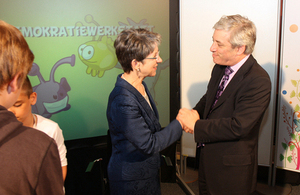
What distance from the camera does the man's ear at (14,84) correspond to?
1.85 feet

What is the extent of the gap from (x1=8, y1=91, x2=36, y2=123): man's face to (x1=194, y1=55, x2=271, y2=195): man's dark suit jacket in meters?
1.19

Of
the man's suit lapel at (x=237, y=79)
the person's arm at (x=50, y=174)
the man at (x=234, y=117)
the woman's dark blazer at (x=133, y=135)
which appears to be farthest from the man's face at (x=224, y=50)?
the person's arm at (x=50, y=174)

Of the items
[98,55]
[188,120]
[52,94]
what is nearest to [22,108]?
[188,120]

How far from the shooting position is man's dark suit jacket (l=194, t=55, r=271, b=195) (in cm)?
150

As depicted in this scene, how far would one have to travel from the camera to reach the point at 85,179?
7.90 ft

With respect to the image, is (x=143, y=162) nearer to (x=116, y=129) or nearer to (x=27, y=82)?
(x=116, y=129)

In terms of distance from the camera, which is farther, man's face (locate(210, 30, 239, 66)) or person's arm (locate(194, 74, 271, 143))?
man's face (locate(210, 30, 239, 66))

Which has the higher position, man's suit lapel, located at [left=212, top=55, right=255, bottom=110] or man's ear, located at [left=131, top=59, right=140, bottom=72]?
man's ear, located at [left=131, top=59, right=140, bottom=72]

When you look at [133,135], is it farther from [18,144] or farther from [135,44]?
[18,144]

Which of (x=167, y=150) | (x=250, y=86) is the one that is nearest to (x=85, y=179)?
(x=167, y=150)

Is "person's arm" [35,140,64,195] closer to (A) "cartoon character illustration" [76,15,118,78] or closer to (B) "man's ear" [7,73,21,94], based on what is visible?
(B) "man's ear" [7,73,21,94]

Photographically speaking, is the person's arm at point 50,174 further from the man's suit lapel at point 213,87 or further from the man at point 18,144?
the man's suit lapel at point 213,87

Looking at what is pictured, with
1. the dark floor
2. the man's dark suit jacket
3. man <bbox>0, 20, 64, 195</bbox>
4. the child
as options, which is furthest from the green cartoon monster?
man <bbox>0, 20, 64, 195</bbox>

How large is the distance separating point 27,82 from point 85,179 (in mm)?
1523
